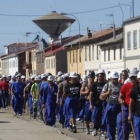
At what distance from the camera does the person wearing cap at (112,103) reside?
648 inches

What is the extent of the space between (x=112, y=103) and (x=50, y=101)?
644 cm

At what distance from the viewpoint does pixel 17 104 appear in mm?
29812

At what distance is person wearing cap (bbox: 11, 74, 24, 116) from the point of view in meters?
29.4

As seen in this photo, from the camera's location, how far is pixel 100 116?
1916 centimetres

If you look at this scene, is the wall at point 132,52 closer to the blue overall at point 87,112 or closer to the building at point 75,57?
the building at point 75,57

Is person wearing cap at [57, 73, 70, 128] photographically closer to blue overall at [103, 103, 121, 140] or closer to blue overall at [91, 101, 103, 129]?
blue overall at [91, 101, 103, 129]

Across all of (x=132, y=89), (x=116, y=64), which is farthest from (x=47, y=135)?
(x=116, y=64)

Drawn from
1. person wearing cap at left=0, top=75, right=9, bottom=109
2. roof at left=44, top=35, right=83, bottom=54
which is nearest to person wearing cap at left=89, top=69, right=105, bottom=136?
person wearing cap at left=0, top=75, right=9, bottom=109

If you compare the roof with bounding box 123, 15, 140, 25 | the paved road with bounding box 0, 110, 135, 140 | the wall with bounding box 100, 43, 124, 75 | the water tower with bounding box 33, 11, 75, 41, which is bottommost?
the paved road with bounding box 0, 110, 135, 140

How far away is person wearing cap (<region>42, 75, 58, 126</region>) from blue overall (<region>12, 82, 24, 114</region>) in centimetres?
648

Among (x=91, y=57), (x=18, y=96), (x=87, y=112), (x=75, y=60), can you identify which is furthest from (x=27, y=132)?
(x=75, y=60)

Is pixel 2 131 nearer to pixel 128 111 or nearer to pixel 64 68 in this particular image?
pixel 128 111

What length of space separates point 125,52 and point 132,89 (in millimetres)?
47729

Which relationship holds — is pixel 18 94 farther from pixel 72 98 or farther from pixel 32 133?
pixel 32 133
